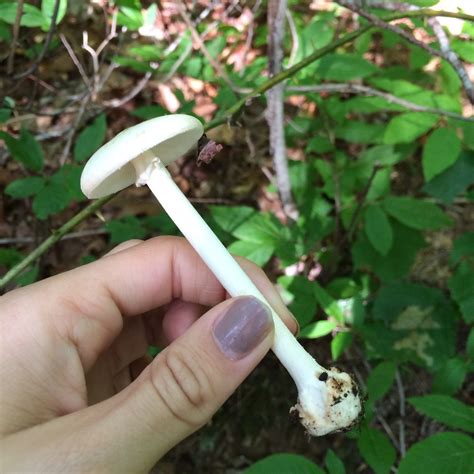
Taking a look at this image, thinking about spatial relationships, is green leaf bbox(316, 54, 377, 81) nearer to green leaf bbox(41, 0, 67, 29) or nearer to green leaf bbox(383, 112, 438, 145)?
green leaf bbox(383, 112, 438, 145)

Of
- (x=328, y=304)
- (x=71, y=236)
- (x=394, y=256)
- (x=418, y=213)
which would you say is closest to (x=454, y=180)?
(x=418, y=213)

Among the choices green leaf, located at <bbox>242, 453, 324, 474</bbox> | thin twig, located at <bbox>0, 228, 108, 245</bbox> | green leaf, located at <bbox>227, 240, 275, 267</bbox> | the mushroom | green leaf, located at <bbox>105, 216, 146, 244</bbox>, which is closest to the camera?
the mushroom

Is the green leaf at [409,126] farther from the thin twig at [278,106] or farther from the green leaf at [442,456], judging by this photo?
the green leaf at [442,456]

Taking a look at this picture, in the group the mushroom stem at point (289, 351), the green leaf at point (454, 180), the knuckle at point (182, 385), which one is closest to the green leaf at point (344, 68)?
the green leaf at point (454, 180)

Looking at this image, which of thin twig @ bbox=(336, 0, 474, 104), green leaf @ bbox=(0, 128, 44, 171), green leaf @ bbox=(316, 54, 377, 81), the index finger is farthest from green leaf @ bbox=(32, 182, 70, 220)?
thin twig @ bbox=(336, 0, 474, 104)

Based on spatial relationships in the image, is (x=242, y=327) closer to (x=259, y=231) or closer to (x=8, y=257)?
(x=259, y=231)

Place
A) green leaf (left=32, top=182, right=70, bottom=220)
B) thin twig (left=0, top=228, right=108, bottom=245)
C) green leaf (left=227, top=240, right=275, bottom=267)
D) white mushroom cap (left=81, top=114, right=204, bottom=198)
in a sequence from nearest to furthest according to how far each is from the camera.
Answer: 1. white mushroom cap (left=81, top=114, right=204, bottom=198)
2. green leaf (left=32, top=182, right=70, bottom=220)
3. green leaf (left=227, top=240, right=275, bottom=267)
4. thin twig (left=0, top=228, right=108, bottom=245)
